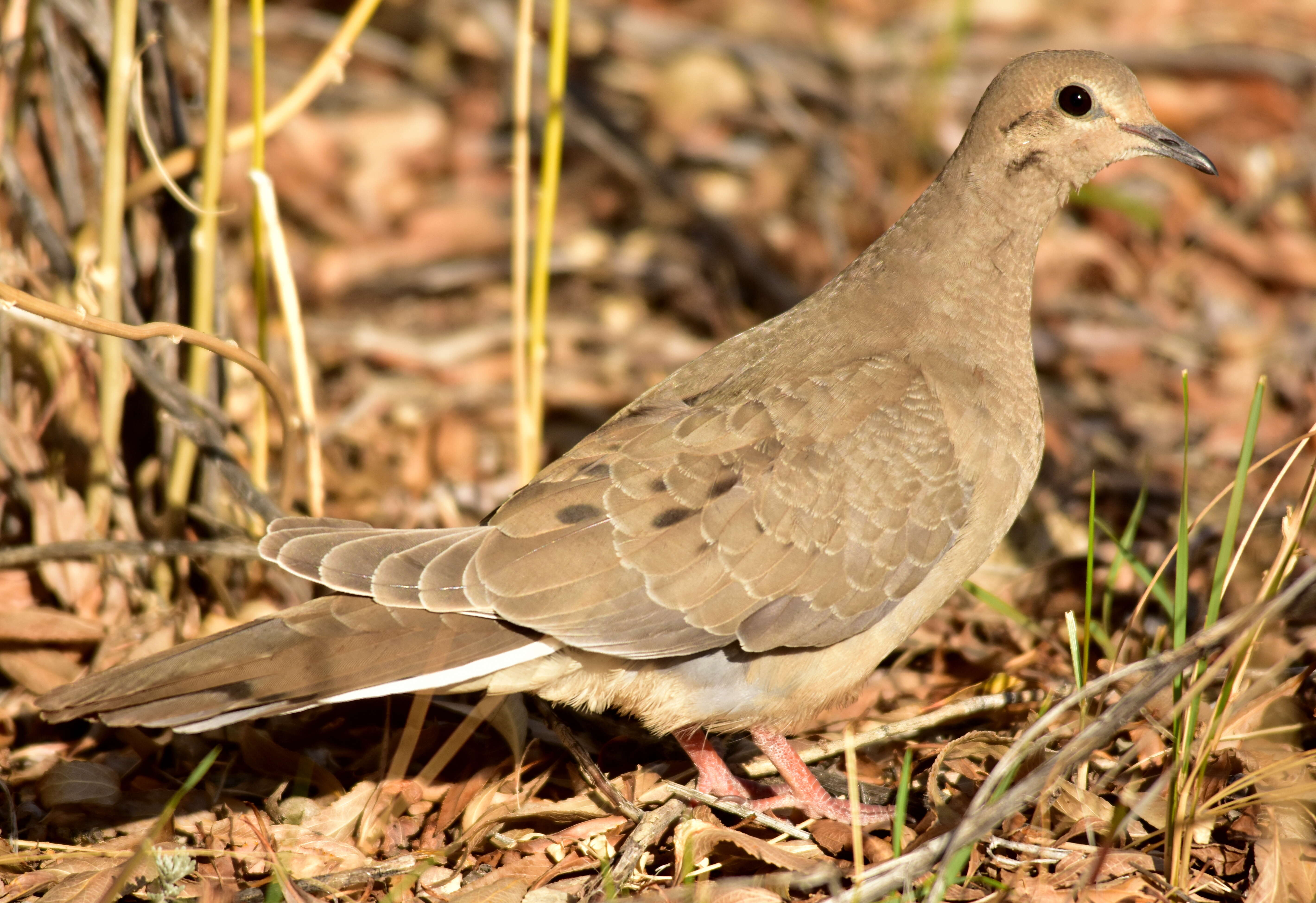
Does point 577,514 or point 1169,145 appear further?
point 1169,145

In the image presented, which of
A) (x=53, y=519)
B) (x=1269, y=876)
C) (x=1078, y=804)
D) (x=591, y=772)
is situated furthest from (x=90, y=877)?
(x=1269, y=876)

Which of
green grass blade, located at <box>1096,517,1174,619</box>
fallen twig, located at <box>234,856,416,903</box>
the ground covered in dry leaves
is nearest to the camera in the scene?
fallen twig, located at <box>234,856,416,903</box>

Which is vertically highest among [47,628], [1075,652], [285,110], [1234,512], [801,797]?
[285,110]

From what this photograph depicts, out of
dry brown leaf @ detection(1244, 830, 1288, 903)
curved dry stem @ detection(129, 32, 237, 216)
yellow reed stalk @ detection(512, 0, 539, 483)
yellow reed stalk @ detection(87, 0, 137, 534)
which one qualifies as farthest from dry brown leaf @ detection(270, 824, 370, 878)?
dry brown leaf @ detection(1244, 830, 1288, 903)

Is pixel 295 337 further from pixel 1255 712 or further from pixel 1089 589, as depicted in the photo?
pixel 1255 712

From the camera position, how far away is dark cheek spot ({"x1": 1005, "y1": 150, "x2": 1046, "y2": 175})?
146 inches

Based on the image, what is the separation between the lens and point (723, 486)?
3.27m

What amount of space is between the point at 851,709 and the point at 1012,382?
1123 millimetres

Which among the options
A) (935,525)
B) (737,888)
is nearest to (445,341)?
(935,525)

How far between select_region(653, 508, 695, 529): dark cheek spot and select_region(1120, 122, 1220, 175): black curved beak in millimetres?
1731

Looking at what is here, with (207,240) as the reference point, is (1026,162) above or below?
above

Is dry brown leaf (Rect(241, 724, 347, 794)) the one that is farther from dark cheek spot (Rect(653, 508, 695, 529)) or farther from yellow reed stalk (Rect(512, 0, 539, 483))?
dark cheek spot (Rect(653, 508, 695, 529))

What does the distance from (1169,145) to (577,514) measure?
201cm

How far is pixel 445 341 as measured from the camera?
595 cm
